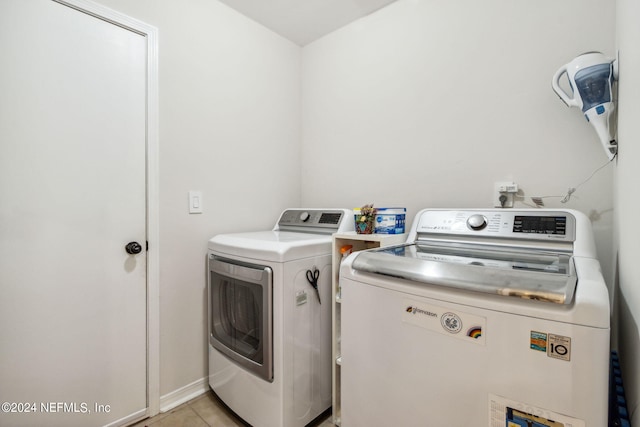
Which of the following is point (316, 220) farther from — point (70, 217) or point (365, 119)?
point (70, 217)

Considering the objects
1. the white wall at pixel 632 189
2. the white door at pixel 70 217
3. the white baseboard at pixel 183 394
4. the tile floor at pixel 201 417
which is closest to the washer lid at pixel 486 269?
the white wall at pixel 632 189

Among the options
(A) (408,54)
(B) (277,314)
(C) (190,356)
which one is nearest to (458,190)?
(A) (408,54)

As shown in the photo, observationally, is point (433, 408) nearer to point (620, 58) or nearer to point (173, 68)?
point (620, 58)

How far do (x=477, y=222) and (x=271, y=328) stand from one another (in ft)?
3.42

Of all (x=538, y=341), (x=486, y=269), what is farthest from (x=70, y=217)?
(x=538, y=341)

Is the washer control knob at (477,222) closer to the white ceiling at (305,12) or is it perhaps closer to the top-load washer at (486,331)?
the top-load washer at (486,331)

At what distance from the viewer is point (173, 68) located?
1.67 meters

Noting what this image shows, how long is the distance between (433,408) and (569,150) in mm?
1259

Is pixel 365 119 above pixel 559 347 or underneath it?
above

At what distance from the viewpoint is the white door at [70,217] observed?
1.22m

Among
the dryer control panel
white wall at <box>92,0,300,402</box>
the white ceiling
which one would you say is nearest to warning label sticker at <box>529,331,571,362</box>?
the dryer control panel

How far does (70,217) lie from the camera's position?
1.35m

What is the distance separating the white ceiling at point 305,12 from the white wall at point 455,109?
0.25ft

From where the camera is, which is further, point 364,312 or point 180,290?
point 180,290
